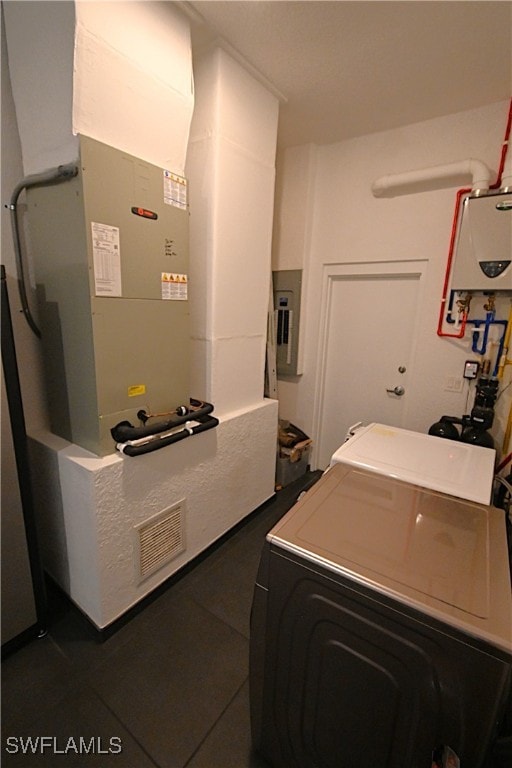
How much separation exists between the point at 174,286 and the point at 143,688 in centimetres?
183

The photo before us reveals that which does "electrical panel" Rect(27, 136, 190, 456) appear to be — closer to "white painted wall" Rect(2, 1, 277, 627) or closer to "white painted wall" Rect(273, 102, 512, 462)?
"white painted wall" Rect(2, 1, 277, 627)

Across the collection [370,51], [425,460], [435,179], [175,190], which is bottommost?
[425,460]

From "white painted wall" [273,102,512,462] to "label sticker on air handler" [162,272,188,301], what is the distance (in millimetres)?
1564

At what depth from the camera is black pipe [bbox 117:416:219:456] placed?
4.99 ft

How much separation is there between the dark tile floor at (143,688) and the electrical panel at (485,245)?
2.38 metres

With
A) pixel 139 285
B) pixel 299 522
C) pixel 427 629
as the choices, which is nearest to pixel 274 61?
pixel 139 285

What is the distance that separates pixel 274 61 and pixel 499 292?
76.5 inches

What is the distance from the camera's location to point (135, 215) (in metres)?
1.49

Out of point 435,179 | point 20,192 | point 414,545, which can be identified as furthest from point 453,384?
point 20,192

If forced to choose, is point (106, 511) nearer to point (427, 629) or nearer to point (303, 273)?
point (427, 629)

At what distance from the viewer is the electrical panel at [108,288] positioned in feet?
4.51

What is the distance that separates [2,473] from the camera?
1.42 meters

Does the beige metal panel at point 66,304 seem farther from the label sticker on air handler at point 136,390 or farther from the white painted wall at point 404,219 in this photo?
the white painted wall at point 404,219

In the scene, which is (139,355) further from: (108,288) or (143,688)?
(143,688)
